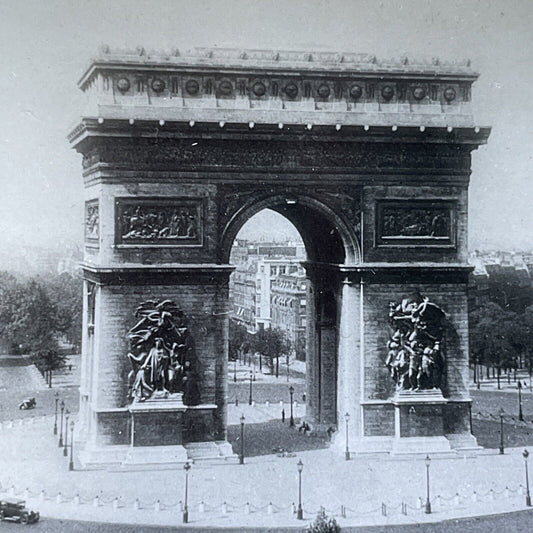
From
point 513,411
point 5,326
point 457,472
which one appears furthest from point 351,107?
point 5,326

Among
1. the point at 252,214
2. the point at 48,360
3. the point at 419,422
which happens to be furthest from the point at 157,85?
the point at 48,360

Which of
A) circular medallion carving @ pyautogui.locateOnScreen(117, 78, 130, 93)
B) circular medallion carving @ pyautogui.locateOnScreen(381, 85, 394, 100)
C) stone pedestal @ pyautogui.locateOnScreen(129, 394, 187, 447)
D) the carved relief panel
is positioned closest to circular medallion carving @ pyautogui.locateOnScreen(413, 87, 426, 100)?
circular medallion carving @ pyautogui.locateOnScreen(381, 85, 394, 100)

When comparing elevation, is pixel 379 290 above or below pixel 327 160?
below

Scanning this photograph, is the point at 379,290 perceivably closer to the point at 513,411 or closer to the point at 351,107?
the point at 351,107

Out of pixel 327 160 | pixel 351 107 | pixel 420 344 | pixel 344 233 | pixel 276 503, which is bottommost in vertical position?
pixel 276 503

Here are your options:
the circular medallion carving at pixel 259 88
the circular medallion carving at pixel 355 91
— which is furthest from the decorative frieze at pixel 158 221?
the circular medallion carving at pixel 355 91

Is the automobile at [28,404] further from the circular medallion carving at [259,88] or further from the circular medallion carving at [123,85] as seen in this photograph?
the circular medallion carving at [259,88]

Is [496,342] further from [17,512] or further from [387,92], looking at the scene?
[17,512]
